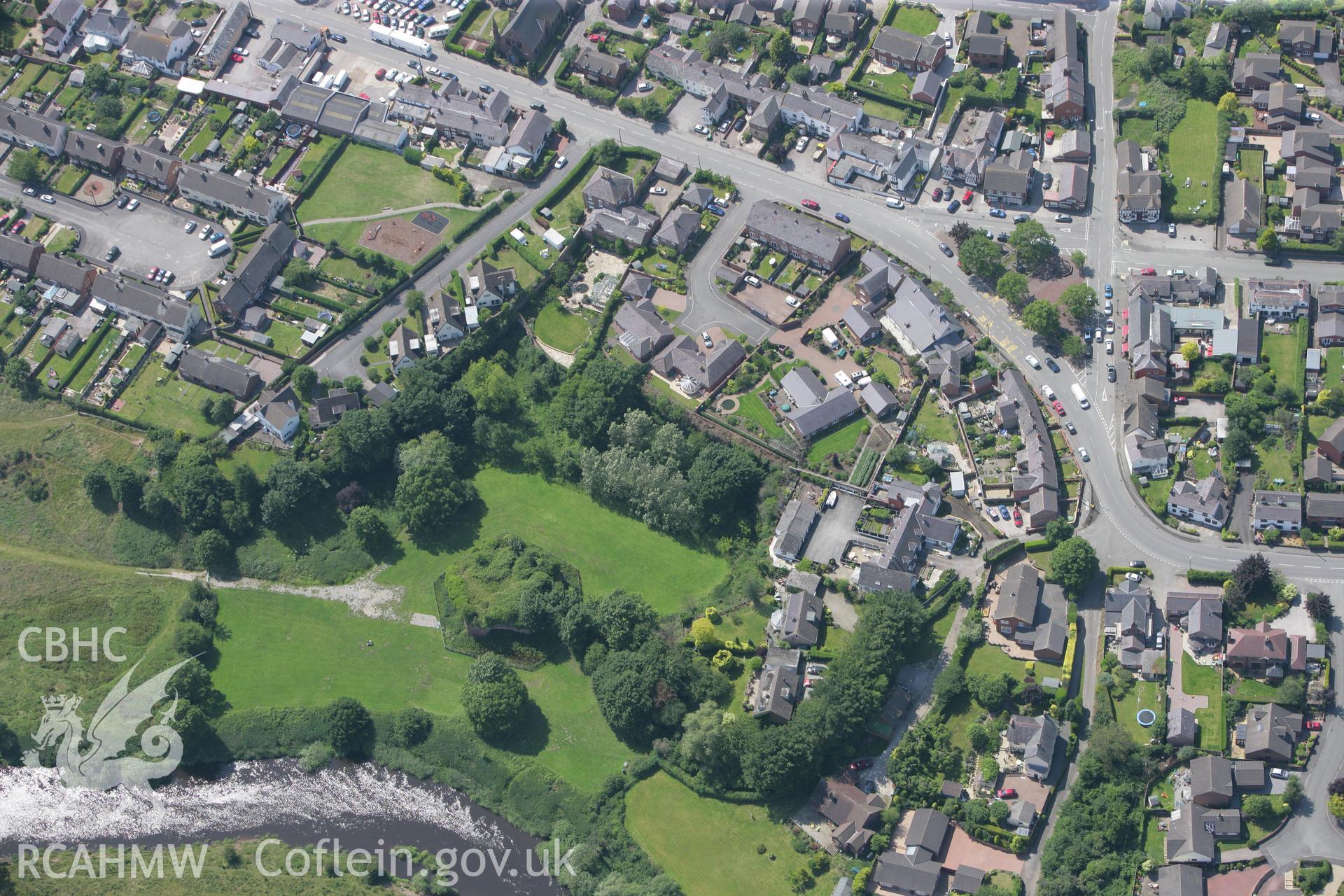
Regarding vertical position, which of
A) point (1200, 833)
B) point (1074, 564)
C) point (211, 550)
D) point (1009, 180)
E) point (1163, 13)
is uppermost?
point (1163, 13)

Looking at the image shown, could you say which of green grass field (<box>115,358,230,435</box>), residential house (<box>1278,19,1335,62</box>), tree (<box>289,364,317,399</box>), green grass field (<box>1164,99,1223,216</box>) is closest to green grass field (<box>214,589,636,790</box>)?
green grass field (<box>115,358,230,435</box>)

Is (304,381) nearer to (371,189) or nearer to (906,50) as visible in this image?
(371,189)

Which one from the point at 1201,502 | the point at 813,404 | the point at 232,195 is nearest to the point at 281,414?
the point at 232,195

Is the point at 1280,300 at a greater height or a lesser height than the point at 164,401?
greater

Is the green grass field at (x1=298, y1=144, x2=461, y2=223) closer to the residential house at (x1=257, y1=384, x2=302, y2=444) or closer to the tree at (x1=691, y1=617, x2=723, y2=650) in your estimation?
the residential house at (x1=257, y1=384, x2=302, y2=444)

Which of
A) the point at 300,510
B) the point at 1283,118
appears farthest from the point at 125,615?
the point at 1283,118

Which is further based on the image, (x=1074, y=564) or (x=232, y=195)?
(x=232, y=195)
